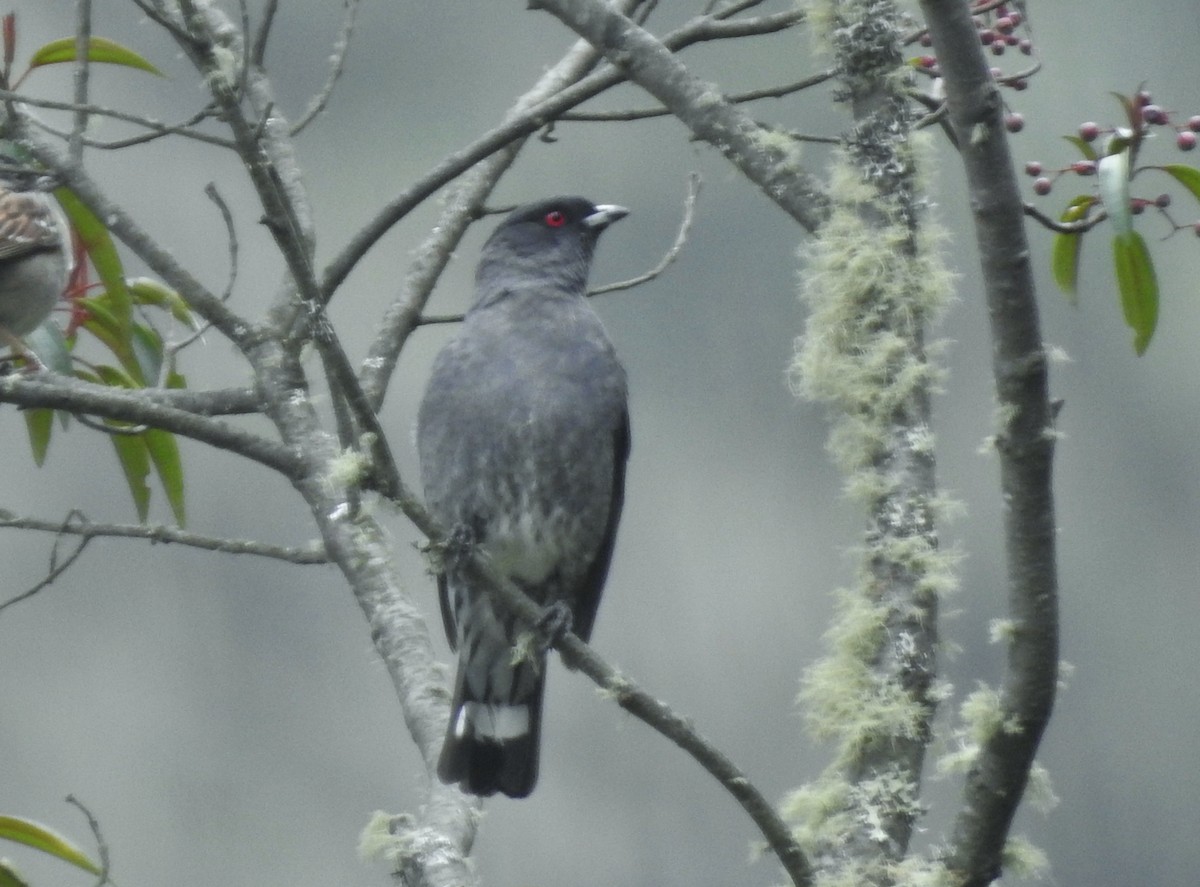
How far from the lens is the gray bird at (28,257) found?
467 cm

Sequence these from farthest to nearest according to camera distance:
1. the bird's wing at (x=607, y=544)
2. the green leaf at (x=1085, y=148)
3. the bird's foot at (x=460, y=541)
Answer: the bird's wing at (x=607, y=544), the bird's foot at (x=460, y=541), the green leaf at (x=1085, y=148)

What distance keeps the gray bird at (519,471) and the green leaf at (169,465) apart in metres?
0.61

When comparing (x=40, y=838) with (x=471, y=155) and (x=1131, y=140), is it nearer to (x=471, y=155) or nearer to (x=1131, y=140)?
(x=471, y=155)

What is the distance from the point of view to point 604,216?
4.74m

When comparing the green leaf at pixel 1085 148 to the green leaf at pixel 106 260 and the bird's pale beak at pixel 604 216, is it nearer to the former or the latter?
the bird's pale beak at pixel 604 216

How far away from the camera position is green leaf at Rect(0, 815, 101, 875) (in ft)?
12.0

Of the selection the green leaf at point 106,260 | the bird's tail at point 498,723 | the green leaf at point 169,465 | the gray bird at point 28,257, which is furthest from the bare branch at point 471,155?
the gray bird at point 28,257

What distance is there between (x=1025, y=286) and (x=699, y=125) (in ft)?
4.07

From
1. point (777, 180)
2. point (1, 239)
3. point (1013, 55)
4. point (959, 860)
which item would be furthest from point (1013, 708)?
point (1013, 55)

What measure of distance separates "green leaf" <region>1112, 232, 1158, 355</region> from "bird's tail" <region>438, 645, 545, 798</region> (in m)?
1.65

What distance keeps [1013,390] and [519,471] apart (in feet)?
7.31

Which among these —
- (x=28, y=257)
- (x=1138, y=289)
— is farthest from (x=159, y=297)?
(x=1138, y=289)

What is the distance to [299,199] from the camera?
3.93 metres

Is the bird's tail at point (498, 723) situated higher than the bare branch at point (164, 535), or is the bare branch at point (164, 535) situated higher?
the bare branch at point (164, 535)
